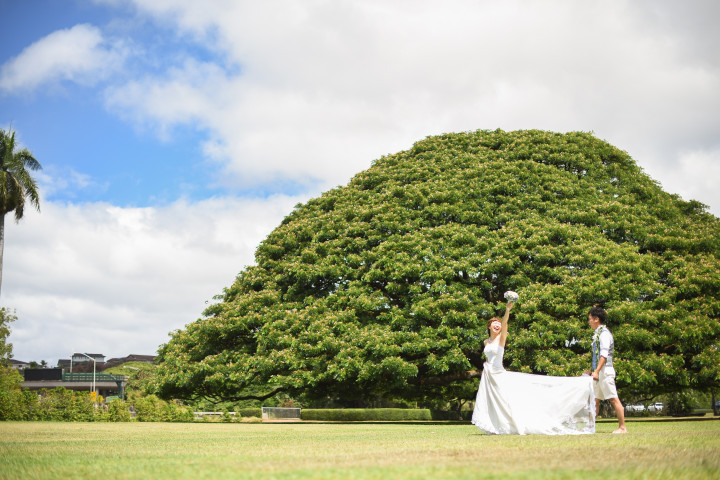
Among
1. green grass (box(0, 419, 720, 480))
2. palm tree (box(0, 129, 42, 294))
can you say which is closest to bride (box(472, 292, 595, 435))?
green grass (box(0, 419, 720, 480))

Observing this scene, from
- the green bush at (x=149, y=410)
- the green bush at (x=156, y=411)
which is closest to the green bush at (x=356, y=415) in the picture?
the green bush at (x=156, y=411)

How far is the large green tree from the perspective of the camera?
19.9 m

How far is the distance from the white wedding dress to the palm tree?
131 feet

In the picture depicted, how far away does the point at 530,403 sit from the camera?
11.0 metres

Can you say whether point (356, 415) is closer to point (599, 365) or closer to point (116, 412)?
point (116, 412)

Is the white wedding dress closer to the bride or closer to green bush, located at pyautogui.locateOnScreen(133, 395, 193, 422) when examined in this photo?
the bride

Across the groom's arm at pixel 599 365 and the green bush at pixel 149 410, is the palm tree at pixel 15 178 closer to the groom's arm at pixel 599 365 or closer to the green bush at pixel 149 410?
the green bush at pixel 149 410

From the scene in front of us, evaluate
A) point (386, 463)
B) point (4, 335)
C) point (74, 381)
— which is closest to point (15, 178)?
point (4, 335)

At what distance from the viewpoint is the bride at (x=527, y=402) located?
35.7 ft

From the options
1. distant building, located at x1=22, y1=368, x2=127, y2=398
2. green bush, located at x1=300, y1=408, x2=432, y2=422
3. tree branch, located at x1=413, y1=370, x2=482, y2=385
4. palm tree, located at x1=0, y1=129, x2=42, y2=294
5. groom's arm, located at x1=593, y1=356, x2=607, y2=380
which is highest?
palm tree, located at x1=0, y1=129, x2=42, y2=294

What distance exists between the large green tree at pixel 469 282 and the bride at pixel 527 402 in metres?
7.56

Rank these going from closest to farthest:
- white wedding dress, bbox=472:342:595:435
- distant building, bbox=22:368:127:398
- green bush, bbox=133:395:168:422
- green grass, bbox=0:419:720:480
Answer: green grass, bbox=0:419:720:480 → white wedding dress, bbox=472:342:595:435 → green bush, bbox=133:395:168:422 → distant building, bbox=22:368:127:398

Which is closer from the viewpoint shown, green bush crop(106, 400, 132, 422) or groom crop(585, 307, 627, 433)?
groom crop(585, 307, 627, 433)

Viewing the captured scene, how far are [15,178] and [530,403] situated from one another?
41.9m
